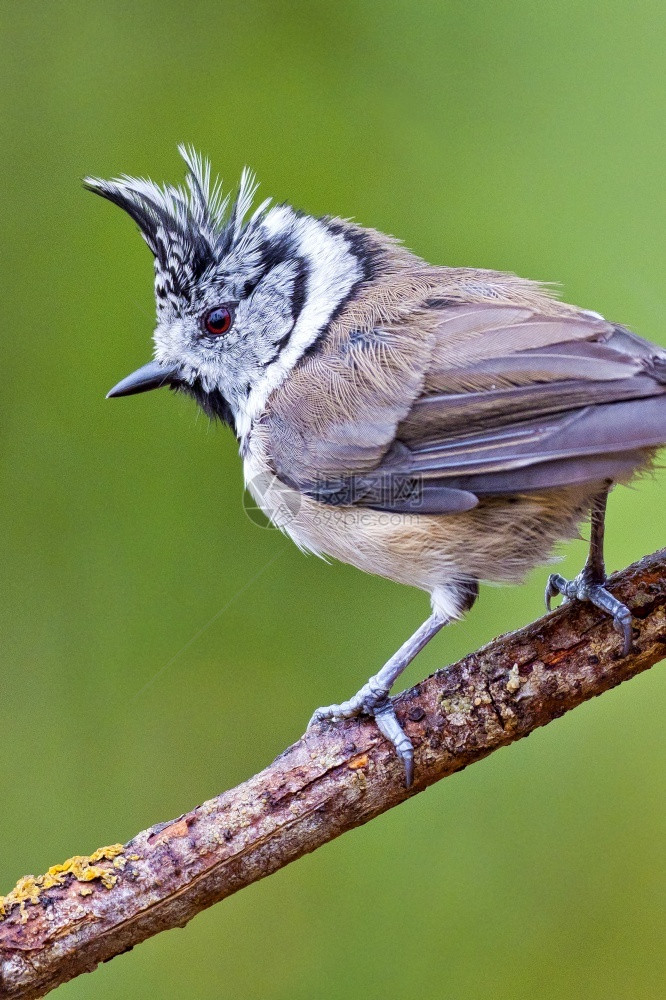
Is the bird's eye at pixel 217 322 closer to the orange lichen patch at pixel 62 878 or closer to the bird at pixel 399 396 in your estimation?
the bird at pixel 399 396

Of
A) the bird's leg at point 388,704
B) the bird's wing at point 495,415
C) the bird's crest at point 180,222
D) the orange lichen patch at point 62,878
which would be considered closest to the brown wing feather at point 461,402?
the bird's wing at point 495,415

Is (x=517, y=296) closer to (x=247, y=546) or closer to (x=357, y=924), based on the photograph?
(x=247, y=546)

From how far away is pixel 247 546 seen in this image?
296 cm

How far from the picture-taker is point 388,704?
7.12 ft

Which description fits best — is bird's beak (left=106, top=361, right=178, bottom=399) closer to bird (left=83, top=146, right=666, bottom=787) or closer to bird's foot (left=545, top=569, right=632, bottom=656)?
bird (left=83, top=146, right=666, bottom=787)

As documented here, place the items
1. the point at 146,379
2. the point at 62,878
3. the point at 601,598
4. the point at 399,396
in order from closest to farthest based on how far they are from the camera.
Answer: the point at 62,878
the point at 601,598
the point at 399,396
the point at 146,379

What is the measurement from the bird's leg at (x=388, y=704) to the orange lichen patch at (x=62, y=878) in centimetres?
51

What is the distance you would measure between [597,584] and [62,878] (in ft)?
4.21

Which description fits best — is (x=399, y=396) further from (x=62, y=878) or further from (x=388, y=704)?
(x=62, y=878)

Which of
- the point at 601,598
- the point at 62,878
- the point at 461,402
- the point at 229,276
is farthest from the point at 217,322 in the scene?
the point at 62,878

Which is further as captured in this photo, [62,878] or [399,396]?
[399,396]

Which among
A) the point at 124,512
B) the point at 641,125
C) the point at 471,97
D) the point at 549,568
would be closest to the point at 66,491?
the point at 124,512

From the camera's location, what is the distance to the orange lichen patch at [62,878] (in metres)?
1.96

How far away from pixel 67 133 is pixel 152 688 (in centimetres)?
171
